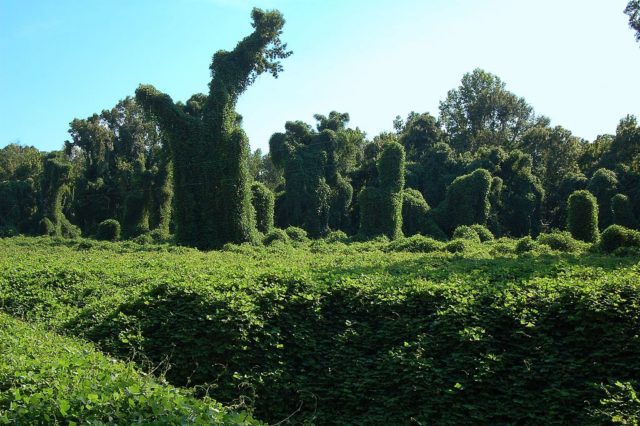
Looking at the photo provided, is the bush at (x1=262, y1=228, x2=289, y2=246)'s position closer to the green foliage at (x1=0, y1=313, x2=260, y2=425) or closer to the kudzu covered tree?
the kudzu covered tree

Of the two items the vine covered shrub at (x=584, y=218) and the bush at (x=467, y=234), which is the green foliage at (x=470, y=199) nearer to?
the bush at (x=467, y=234)

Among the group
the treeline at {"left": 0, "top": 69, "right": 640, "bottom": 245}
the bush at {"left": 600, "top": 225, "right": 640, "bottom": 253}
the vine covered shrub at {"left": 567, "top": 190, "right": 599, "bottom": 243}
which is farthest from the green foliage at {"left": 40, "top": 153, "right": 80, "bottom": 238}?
the bush at {"left": 600, "top": 225, "right": 640, "bottom": 253}

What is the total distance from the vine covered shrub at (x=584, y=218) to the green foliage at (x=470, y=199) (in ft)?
23.0

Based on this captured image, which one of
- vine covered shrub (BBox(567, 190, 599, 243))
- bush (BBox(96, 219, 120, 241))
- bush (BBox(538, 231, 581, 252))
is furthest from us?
bush (BBox(96, 219, 120, 241))

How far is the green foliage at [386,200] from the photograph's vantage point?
2500 cm

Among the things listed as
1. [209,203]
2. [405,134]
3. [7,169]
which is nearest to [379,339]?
[209,203]

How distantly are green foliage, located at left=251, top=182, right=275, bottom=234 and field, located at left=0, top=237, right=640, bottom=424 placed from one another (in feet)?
57.7

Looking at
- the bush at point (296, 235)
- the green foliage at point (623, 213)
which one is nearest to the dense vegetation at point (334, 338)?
the green foliage at point (623, 213)

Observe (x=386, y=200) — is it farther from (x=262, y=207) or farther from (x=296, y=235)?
(x=262, y=207)

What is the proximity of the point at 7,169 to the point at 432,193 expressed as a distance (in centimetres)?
3539

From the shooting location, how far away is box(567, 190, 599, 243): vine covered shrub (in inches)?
791

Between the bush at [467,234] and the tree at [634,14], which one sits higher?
the tree at [634,14]

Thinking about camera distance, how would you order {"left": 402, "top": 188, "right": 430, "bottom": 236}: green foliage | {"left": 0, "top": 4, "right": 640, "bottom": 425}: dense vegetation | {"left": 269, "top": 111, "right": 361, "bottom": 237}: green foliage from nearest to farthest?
{"left": 0, "top": 4, "right": 640, "bottom": 425}: dense vegetation → {"left": 402, "top": 188, "right": 430, "bottom": 236}: green foliage → {"left": 269, "top": 111, "right": 361, "bottom": 237}: green foliage

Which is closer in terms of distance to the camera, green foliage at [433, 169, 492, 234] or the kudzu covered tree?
the kudzu covered tree
